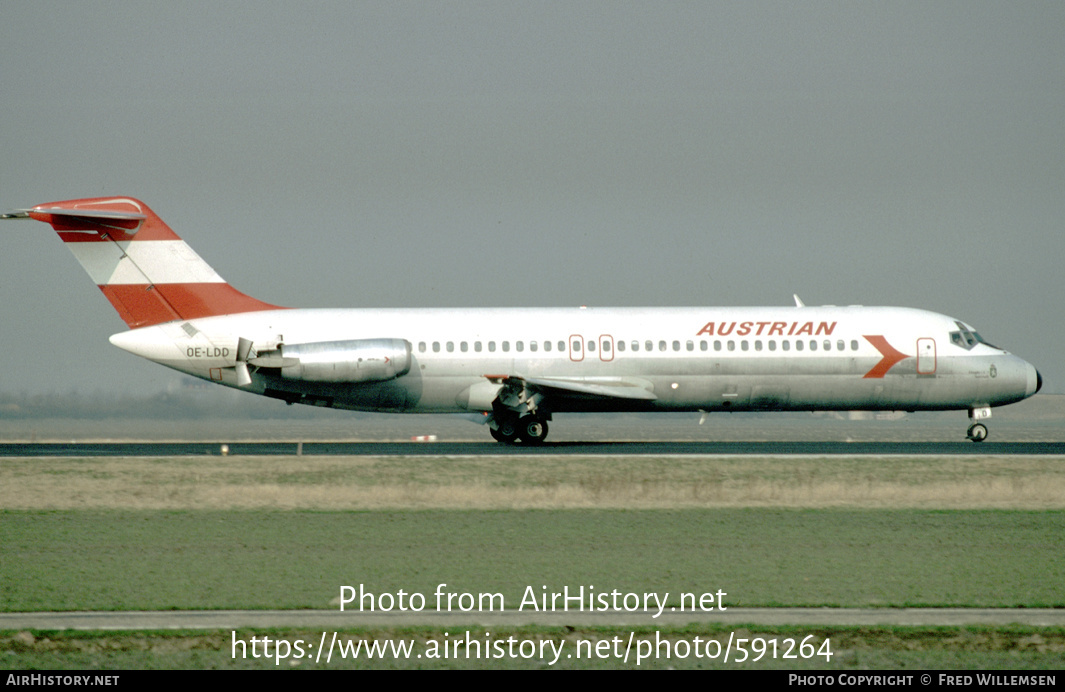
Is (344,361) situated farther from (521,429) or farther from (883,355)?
(883,355)

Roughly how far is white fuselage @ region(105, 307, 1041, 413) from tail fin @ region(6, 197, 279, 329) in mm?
597

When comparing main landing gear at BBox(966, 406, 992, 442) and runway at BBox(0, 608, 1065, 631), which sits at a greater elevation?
main landing gear at BBox(966, 406, 992, 442)

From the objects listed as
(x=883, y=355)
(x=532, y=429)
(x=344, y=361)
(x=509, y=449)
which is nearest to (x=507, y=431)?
(x=532, y=429)

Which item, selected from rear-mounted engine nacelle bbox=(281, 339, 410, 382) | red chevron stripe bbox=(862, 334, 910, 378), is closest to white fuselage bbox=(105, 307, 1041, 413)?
red chevron stripe bbox=(862, 334, 910, 378)

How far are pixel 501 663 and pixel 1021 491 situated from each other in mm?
17894

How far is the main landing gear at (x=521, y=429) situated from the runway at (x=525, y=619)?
A: 2384cm

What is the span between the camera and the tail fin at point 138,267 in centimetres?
3619

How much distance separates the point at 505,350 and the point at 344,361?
5019mm

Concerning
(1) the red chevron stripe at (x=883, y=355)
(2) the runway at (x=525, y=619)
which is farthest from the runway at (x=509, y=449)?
(2) the runway at (x=525, y=619)

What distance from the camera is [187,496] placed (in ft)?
80.9

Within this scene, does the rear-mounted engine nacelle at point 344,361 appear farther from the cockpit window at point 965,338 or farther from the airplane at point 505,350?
the cockpit window at point 965,338

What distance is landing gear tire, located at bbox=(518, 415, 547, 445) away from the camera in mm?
36656

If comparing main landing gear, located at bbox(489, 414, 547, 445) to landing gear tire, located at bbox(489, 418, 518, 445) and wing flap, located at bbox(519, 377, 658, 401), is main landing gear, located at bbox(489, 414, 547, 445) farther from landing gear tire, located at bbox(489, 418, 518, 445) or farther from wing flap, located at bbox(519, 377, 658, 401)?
wing flap, located at bbox(519, 377, 658, 401)
